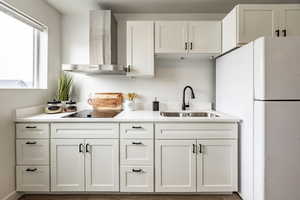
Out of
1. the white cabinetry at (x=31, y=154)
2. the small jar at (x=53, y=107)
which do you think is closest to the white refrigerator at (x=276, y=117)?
the white cabinetry at (x=31, y=154)

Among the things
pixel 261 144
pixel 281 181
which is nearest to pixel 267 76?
Answer: pixel 261 144

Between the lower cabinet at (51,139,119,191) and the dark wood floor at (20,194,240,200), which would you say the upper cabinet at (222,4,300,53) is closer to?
the dark wood floor at (20,194,240,200)

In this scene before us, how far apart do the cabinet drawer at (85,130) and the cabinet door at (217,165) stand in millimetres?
903

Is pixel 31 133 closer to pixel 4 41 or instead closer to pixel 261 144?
pixel 4 41

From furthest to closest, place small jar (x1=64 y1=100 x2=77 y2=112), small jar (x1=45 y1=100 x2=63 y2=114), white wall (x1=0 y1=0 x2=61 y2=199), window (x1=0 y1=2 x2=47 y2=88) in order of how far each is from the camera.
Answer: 1. small jar (x1=64 y1=100 x2=77 y2=112)
2. small jar (x1=45 y1=100 x2=63 y2=114)
3. window (x1=0 y1=2 x2=47 y2=88)
4. white wall (x1=0 y1=0 x2=61 y2=199)

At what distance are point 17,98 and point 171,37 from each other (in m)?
1.87

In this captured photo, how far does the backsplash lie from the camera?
3.17 meters

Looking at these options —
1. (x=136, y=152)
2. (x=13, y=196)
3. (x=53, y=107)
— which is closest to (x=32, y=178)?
(x=13, y=196)

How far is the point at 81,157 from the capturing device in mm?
2271

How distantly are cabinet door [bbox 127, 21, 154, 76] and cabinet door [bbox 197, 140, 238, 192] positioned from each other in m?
1.15

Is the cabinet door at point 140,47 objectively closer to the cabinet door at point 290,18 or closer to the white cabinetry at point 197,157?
the white cabinetry at point 197,157

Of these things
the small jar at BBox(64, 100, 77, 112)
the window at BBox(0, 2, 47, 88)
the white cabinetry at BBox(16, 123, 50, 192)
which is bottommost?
the white cabinetry at BBox(16, 123, 50, 192)

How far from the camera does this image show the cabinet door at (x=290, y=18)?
226 centimetres

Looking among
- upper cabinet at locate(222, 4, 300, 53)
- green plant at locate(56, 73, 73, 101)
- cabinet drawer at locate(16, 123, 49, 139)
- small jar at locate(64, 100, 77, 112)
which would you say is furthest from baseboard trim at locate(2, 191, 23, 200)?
upper cabinet at locate(222, 4, 300, 53)
